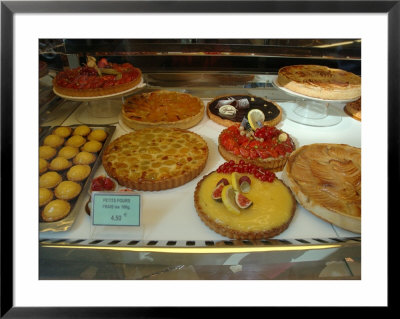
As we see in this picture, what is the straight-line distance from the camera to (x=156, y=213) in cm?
221

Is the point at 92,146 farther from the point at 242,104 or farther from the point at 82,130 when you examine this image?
the point at 242,104

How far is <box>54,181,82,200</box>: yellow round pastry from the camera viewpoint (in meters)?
2.19

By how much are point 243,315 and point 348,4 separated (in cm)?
147

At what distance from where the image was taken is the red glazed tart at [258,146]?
2.81 meters

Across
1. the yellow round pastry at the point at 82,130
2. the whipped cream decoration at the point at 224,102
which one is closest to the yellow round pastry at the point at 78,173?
the yellow round pastry at the point at 82,130

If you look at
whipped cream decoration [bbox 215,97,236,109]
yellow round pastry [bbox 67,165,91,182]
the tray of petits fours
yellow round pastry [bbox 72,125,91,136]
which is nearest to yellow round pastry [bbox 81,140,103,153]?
the tray of petits fours

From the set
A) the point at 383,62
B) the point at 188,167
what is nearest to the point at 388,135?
the point at 383,62

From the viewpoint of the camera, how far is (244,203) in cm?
219

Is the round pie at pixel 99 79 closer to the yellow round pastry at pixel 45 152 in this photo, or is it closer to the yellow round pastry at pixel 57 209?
the yellow round pastry at pixel 45 152

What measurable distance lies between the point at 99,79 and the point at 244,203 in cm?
186

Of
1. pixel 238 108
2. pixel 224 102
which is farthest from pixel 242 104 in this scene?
pixel 224 102

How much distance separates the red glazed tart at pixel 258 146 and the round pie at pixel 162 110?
0.52 metres

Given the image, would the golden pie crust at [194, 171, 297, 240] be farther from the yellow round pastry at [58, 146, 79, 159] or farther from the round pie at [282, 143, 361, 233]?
the yellow round pastry at [58, 146, 79, 159]

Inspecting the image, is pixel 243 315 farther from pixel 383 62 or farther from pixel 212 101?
pixel 212 101
